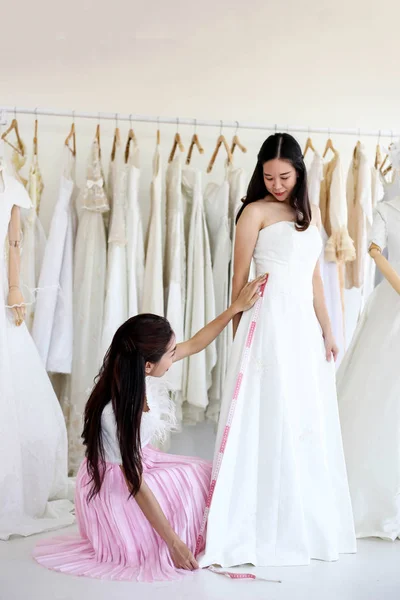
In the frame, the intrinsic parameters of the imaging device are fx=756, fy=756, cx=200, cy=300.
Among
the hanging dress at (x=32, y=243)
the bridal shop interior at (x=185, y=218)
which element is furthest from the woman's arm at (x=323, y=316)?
the hanging dress at (x=32, y=243)

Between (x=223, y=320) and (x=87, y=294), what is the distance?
1.18m

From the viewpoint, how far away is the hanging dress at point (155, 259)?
3574 millimetres

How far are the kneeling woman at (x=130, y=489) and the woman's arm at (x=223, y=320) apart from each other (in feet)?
0.48

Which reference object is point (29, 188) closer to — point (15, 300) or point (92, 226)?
point (92, 226)

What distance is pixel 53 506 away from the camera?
9.79ft

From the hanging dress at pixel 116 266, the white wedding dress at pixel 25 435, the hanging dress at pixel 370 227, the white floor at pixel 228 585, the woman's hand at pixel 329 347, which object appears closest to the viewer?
the white floor at pixel 228 585

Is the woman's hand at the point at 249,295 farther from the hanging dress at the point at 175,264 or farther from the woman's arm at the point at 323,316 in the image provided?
the hanging dress at the point at 175,264

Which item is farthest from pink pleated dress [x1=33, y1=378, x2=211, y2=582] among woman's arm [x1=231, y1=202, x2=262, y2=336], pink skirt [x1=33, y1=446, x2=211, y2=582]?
woman's arm [x1=231, y1=202, x2=262, y2=336]

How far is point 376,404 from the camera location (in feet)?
9.21

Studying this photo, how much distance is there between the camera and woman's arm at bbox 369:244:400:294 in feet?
9.34

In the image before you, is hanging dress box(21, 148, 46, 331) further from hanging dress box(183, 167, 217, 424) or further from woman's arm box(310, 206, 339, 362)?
woman's arm box(310, 206, 339, 362)

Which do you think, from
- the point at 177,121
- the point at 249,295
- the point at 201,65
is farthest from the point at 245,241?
the point at 201,65

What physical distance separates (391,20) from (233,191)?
4.34 feet

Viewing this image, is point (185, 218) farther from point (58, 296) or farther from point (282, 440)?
point (282, 440)
